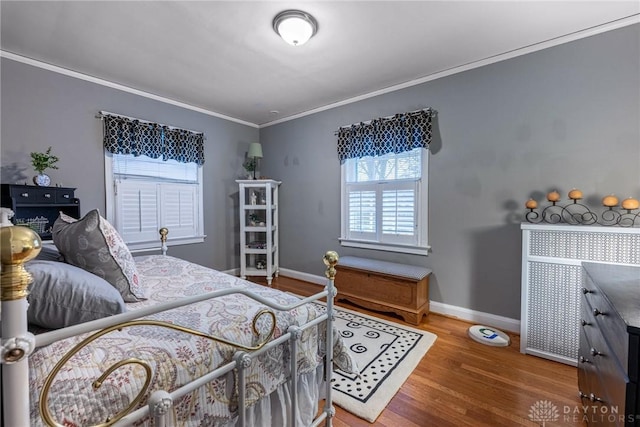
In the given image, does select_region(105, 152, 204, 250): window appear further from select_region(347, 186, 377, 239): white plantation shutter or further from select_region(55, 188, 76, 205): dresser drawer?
select_region(347, 186, 377, 239): white plantation shutter

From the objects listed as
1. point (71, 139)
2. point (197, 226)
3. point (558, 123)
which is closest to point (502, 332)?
point (558, 123)

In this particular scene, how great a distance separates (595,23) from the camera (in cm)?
207

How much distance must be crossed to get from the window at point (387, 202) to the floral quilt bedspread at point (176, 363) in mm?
2055

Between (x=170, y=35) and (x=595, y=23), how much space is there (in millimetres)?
3418

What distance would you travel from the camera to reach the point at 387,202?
3.29 m

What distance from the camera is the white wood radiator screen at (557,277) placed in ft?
6.10

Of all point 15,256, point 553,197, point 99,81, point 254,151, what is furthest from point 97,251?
point 254,151

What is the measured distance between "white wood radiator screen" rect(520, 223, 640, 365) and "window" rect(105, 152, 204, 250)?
12.8ft

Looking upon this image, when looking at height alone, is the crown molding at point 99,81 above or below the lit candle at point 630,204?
above

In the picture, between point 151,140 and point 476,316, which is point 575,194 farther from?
point 151,140

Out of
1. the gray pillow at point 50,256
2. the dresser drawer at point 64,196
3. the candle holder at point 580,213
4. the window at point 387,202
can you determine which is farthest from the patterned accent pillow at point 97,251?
the candle holder at point 580,213

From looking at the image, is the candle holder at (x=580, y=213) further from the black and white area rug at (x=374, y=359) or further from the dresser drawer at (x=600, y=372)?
the black and white area rug at (x=374, y=359)

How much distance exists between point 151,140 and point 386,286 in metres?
3.35

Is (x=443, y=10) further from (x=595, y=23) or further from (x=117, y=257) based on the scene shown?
(x=117, y=257)
